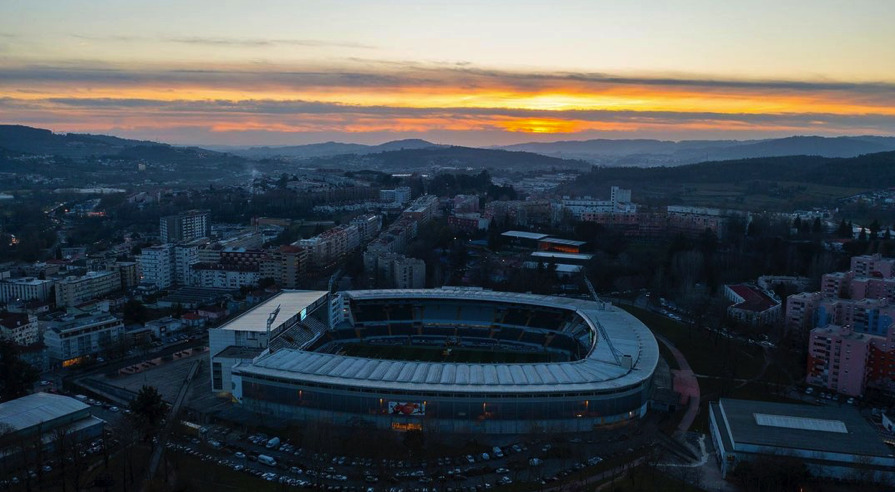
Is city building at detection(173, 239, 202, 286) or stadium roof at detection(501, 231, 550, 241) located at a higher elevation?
stadium roof at detection(501, 231, 550, 241)

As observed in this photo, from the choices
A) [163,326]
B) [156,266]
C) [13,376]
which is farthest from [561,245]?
[13,376]

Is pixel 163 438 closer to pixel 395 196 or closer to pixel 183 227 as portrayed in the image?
pixel 183 227

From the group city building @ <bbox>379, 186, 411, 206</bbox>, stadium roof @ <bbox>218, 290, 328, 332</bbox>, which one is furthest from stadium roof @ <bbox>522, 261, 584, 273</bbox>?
city building @ <bbox>379, 186, 411, 206</bbox>

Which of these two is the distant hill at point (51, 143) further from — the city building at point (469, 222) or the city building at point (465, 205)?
the city building at point (469, 222)

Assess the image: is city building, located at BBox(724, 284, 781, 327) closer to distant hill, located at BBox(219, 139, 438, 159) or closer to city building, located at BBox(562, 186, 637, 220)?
city building, located at BBox(562, 186, 637, 220)

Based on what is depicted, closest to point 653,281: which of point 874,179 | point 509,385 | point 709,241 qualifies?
point 709,241

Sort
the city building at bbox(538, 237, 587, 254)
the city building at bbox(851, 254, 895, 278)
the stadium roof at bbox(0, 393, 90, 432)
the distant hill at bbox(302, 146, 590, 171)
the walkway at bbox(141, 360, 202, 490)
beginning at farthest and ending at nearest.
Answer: the distant hill at bbox(302, 146, 590, 171), the city building at bbox(538, 237, 587, 254), the city building at bbox(851, 254, 895, 278), the stadium roof at bbox(0, 393, 90, 432), the walkway at bbox(141, 360, 202, 490)
